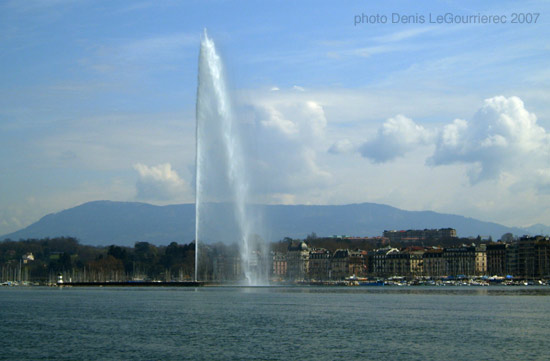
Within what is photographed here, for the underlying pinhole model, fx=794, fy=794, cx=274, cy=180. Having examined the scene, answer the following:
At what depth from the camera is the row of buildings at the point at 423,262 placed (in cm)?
17050

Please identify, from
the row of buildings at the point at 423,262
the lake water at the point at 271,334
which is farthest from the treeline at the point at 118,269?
the lake water at the point at 271,334

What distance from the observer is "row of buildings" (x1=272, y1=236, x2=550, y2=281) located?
17050 cm

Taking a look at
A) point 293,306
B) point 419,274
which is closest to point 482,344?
point 293,306

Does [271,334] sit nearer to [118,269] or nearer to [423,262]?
[118,269]

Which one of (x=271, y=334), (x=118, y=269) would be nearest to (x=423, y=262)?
(x=118, y=269)

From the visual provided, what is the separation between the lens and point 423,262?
184m

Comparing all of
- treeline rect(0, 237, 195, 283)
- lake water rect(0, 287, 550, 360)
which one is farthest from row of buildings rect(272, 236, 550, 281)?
lake water rect(0, 287, 550, 360)

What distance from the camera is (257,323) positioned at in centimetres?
4791

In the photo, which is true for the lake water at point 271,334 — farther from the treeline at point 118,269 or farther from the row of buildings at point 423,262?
the row of buildings at point 423,262

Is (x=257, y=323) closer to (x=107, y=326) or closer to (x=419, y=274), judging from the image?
(x=107, y=326)

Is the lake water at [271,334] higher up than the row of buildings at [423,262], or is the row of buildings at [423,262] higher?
the row of buildings at [423,262]

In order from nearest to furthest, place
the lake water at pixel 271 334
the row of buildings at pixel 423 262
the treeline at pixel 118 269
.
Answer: the lake water at pixel 271 334 → the row of buildings at pixel 423 262 → the treeline at pixel 118 269

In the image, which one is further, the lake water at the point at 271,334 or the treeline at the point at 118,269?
the treeline at the point at 118,269

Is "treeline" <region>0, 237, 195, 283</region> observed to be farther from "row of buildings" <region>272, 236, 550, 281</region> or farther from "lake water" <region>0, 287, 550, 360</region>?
"lake water" <region>0, 287, 550, 360</region>
